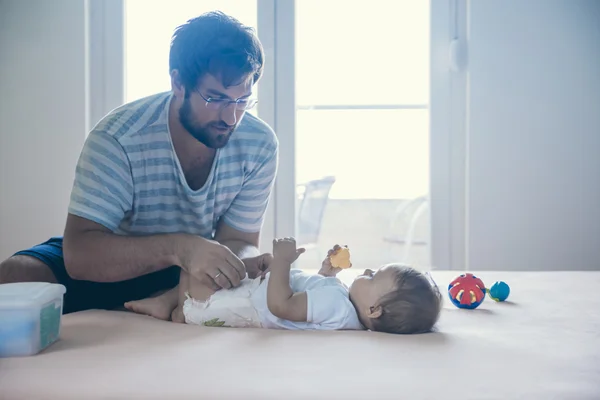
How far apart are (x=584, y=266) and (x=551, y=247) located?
0.18 meters

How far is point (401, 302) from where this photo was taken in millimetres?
1432

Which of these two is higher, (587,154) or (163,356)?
(587,154)

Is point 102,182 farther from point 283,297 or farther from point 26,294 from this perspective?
point 283,297

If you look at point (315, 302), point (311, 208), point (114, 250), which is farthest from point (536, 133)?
point (114, 250)

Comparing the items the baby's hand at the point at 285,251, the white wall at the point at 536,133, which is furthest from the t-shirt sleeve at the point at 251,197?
the white wall at the point at 536,133

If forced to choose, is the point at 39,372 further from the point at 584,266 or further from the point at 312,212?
the point at 584,266

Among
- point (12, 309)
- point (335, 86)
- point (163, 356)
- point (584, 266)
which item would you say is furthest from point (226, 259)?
point (584, 266)

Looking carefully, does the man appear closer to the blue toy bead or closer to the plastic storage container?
the plastic storage container

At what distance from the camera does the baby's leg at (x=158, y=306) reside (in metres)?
1.61

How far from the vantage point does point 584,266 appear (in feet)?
9.86

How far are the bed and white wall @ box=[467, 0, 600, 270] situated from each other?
147 centimetres

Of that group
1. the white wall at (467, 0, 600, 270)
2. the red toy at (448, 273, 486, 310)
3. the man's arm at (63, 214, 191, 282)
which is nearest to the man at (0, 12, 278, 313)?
the man's arm at (63, 214, 191, 282)

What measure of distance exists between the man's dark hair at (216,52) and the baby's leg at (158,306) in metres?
0.59

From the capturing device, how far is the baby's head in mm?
1425
